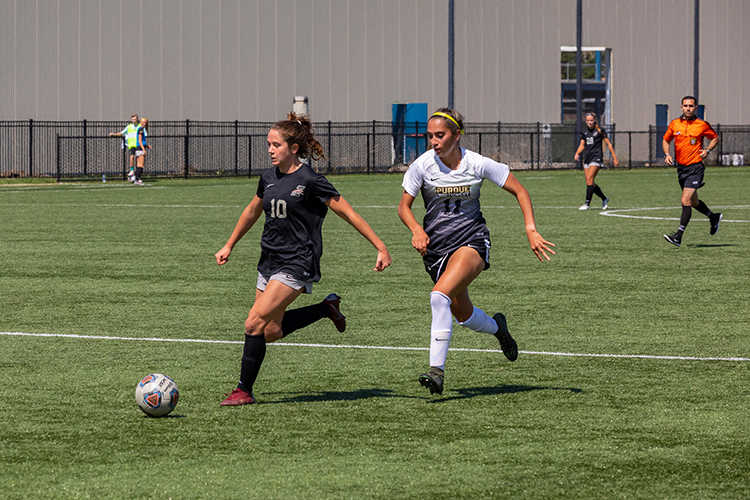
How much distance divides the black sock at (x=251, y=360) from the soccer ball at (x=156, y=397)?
46 cm

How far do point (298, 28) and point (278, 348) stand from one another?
41413 millimetres

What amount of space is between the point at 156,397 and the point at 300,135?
1888 millimetres

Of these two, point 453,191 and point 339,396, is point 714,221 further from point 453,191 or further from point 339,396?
point 339,396

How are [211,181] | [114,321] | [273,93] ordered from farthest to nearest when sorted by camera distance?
[273,93]
[211,181]
[114,321]

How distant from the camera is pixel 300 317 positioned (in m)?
7.80

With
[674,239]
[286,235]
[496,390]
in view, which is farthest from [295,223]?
[674,239]

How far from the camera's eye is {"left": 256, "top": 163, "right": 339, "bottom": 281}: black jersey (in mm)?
7176

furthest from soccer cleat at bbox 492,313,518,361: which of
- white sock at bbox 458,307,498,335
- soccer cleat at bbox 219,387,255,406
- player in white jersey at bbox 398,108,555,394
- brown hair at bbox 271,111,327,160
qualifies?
soccer cleat at bbox 219,387,255,406

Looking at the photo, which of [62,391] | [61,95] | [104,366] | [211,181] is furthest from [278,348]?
[61,95]

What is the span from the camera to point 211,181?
1668 inches

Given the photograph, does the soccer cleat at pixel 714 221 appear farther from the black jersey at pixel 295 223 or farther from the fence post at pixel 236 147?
the fence post at pixel 236 147

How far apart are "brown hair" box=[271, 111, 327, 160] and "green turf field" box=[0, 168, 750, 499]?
5.13ft

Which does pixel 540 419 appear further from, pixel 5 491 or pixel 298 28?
pixel 298 28

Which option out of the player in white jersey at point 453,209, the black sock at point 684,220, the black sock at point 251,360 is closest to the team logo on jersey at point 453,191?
the player in white jersey at point 453,209
